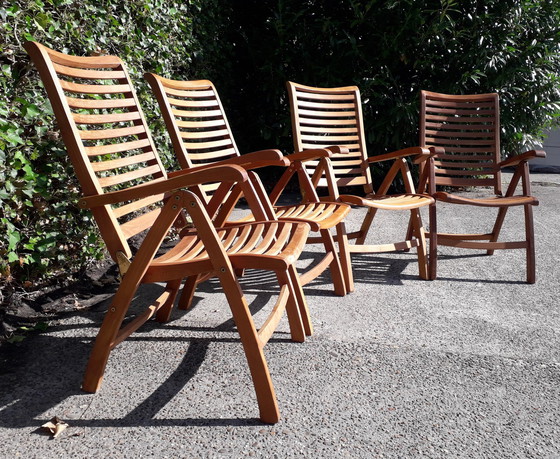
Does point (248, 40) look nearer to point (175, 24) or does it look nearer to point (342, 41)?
point (342, 41)

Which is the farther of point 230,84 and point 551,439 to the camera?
point 230,84

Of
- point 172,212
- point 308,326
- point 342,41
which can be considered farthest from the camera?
point 342,41

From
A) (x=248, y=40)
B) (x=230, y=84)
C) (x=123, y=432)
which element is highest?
(x=248, y=40)

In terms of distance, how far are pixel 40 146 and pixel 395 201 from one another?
6.53 feet

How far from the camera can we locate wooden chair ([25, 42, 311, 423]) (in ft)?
6.52

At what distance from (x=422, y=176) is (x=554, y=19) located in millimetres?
3373

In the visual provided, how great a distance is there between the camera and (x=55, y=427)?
6.35 feet

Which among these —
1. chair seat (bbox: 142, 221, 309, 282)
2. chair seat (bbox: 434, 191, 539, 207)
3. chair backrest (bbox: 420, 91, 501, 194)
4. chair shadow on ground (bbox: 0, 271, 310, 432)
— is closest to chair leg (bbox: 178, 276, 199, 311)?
chair shadow on ground (bbox: 0, 271, 310, 432)

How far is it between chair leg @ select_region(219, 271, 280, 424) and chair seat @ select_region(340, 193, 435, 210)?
4.83 feet

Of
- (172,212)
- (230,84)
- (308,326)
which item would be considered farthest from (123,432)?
(230,84)

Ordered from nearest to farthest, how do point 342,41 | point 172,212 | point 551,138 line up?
point 172,212
point 342,41
point 551,138

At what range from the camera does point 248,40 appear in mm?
6086

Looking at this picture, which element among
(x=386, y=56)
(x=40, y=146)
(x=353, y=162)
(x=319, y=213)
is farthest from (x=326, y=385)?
(x=386, y=56)

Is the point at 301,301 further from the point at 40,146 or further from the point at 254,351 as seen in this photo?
the point at 40,146
